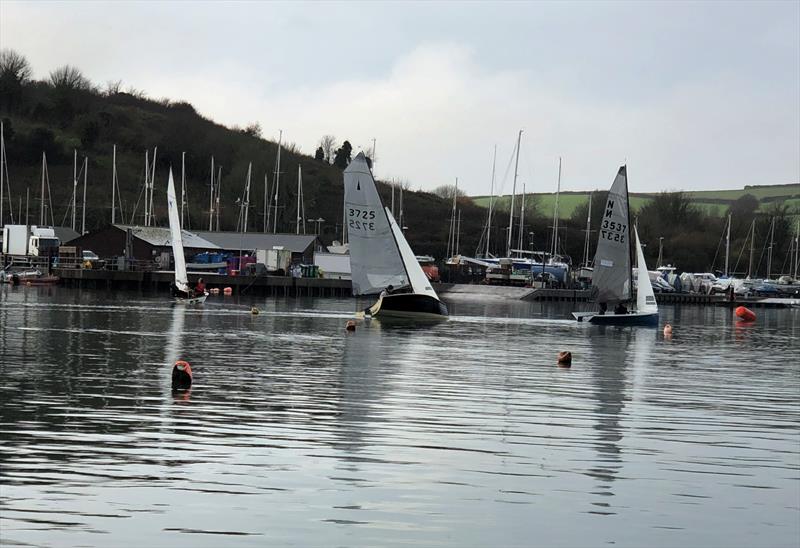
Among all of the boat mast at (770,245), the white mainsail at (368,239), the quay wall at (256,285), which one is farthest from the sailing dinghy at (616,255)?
the boat mast at (770,245)

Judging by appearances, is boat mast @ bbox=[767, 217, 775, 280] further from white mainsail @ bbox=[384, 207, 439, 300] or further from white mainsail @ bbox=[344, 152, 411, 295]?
white mainsail @ bbox=[344, 152, 411, 295]

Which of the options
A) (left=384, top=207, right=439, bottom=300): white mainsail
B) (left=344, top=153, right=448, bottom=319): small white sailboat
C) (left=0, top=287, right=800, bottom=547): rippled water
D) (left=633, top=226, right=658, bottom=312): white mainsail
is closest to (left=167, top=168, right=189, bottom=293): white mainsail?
(left=344, top=153, right=448, bottom=319): small white sailboat

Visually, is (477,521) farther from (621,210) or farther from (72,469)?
(621,210)

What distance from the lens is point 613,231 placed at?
2655 inches

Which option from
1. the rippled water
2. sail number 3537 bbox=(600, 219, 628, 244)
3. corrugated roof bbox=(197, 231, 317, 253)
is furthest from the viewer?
corrugated roof bbox=(197, 231, 317, 253)

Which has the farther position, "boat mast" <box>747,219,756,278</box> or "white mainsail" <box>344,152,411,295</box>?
"boat mast" <box>747,219,756,278</box>

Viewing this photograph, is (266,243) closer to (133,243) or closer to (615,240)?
(133,243)

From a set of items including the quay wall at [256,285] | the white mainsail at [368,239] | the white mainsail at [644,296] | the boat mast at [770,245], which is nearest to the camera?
the white mainsail at [368,239]

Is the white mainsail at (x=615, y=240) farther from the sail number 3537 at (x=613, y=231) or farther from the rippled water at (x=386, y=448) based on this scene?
the rippled water at (x=386, y=448)

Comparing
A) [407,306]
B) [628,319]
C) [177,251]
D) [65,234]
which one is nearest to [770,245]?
[65,234]

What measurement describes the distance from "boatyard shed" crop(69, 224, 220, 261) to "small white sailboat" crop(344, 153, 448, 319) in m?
56.1

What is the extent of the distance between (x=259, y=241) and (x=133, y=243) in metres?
16.1

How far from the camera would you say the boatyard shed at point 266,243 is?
Result: 129250mm

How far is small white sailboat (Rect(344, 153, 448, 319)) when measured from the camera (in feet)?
211
